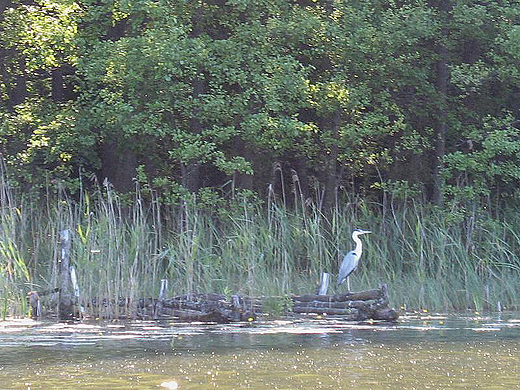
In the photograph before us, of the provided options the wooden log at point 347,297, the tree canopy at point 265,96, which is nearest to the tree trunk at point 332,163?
the tree canopy at point 265,96

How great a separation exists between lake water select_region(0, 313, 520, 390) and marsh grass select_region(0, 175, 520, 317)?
40.5 inches

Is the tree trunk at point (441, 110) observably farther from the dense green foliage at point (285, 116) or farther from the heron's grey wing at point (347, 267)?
the heron's grey wing at point (347, 267)

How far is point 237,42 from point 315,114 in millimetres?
2055

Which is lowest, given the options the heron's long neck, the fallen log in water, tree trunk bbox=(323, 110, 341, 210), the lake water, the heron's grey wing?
the lake water

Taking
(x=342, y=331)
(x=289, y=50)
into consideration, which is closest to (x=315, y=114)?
(x=289, y=50)

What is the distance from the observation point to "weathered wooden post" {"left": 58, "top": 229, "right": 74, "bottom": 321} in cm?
1122

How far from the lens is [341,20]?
1672cm

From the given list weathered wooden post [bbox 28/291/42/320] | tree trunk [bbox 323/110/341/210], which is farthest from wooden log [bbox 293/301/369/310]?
tree trunk [bbox 323/110/341/210]

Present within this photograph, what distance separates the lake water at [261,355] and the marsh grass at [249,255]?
103 cm

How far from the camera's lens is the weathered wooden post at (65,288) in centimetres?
1122

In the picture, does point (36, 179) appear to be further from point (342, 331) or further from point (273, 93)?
point (342, 331)

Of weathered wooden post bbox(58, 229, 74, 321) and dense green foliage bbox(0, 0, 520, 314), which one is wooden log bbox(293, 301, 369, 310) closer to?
dense green foliage bbox(0, 0, 520, 314)

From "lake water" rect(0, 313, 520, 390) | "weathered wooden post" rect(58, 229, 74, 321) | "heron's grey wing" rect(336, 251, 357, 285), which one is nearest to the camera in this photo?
"lake water" rect(0, 313, 520, 390)

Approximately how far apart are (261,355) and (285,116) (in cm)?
798
